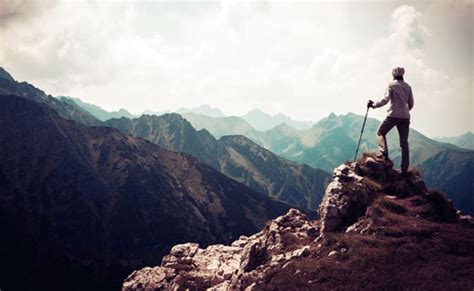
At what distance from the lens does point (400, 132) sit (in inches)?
843

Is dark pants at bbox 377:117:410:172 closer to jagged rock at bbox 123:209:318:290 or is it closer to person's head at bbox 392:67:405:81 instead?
person's head at bbox 392:67:405:81

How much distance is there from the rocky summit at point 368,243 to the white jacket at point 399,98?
3454 millimetres

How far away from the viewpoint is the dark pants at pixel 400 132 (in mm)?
21203

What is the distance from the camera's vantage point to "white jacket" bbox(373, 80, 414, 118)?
20547 mm

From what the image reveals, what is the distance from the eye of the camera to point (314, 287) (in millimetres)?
15727

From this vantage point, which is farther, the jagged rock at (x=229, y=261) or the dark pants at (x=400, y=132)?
the jagged rock at (x=229, y=261)

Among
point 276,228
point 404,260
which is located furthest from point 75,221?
point 404,260

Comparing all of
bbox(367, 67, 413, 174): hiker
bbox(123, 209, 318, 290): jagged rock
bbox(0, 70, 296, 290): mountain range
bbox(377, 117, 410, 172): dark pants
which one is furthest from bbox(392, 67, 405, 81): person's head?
bbox(0, 70, 296, 290): mountain range

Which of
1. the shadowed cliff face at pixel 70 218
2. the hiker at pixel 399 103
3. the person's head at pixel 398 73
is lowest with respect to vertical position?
the shadowed cliff face at pixel 70 218

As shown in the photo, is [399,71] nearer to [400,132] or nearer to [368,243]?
[400,132]

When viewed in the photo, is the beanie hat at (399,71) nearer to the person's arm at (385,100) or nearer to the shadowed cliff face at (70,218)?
the person's arm at (385,100)

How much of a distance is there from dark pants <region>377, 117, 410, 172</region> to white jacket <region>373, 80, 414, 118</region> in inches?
16.9

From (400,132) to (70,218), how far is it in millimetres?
174422

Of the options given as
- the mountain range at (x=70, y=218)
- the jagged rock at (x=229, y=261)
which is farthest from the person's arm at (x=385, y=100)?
the mountain range at (x=70, y=218)
